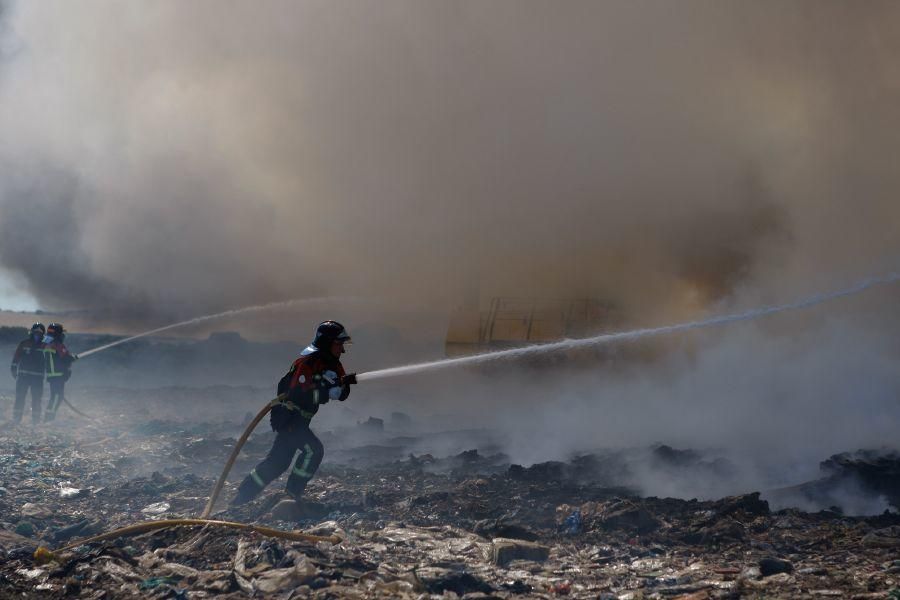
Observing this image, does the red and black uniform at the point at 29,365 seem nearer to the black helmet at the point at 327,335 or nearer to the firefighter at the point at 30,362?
the firefighter at the point at 30,362

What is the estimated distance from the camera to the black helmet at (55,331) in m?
15.9

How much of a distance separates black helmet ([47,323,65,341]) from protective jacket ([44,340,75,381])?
0.43ft

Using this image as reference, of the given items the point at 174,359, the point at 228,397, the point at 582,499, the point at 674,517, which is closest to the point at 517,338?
the point at 582,499

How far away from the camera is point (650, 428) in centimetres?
1716

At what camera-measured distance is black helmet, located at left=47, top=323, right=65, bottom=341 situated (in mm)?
15923

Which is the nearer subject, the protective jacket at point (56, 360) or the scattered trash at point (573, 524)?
the scattered trash at point (573, 524)

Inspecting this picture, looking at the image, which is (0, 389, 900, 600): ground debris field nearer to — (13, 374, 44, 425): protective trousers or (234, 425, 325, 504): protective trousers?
(234, 425, 325, 504): protective trousers

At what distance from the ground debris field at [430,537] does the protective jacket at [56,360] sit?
3218 mm

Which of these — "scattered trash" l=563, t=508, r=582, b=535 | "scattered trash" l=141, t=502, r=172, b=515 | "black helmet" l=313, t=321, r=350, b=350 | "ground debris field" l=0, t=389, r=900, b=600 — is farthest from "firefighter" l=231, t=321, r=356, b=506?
"scattered trash" l=563, t=508, r=582, b=535

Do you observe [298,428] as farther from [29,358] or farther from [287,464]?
[29,358]

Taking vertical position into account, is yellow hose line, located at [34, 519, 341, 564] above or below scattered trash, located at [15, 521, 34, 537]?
below

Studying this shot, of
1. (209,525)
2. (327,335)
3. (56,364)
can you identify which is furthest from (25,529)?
(56,364)

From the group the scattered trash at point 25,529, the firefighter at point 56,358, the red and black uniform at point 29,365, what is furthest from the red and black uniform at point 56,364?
the scattered trash at point 25,529

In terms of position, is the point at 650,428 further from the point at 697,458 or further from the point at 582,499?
the point at 582,499
